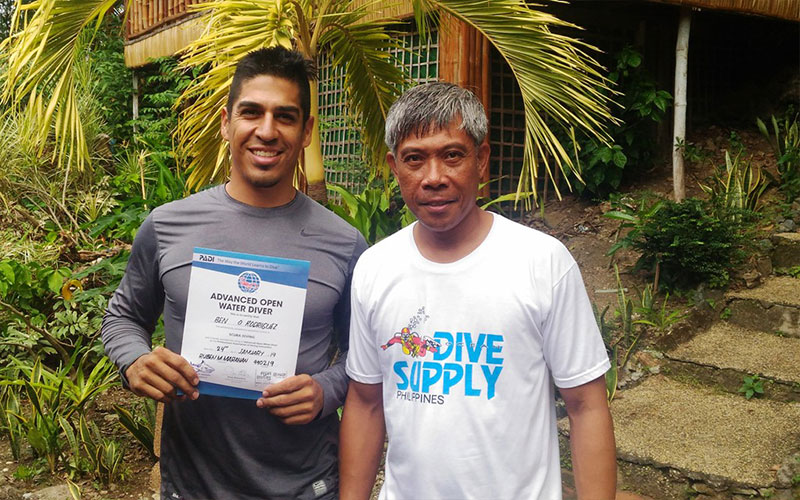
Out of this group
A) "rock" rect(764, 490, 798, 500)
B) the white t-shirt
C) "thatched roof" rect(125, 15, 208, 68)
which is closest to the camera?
the white t-shirt

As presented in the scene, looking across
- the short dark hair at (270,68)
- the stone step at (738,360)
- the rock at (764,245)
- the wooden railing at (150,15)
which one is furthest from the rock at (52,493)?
the wooden railing at (150,15)

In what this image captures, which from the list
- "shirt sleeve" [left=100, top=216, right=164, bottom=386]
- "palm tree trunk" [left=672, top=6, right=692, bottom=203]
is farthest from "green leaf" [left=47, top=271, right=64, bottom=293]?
"palm tree trunk" [left=672, top=6, right=692, bottom=203]

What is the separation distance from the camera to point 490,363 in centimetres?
169

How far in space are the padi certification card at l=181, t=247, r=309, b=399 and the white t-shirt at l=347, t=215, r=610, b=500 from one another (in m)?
0.26

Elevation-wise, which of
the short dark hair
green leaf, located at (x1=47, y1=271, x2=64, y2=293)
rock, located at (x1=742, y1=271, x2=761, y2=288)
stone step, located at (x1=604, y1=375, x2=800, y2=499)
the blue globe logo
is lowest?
stone step, located at (x1=604, y1=375, x2=800, y2=499)

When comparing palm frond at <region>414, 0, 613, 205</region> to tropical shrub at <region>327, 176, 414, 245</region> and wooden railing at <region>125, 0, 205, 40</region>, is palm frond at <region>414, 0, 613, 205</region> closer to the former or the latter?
tropical shrub at <region>327, 176, 414, 245</region>

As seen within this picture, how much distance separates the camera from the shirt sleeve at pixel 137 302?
74.6 inches

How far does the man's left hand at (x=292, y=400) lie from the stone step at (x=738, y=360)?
3993mm

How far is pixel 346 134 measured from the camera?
26.7ft

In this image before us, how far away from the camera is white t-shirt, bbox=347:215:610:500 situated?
5.54 ft

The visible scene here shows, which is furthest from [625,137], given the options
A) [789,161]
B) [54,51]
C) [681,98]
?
[54,51]

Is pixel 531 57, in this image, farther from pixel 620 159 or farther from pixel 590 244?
pixel 620 159

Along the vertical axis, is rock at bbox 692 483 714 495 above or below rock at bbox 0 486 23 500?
above

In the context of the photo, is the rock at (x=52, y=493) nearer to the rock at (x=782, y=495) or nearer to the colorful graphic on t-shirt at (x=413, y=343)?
the colorful graphic on t-shirt at (x=413, y=343)
